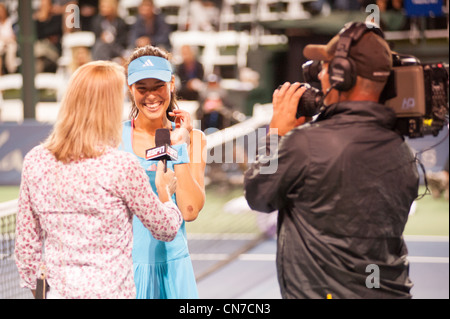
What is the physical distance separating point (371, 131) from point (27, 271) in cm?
149

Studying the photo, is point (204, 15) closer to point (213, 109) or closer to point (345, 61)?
point (213, 109)

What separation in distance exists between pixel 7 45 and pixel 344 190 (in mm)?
12285

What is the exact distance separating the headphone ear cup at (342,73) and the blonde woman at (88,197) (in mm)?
832

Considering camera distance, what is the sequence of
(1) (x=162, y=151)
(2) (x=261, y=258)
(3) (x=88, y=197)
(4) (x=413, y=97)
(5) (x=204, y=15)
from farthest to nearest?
(5) (x=204, y=15)
(2) (x=261, y=258)
(1) (x=162, y=151)
(4) (x=413, y=97)
(3) (x=88, y=197)

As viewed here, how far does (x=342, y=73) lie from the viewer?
8.25 feet

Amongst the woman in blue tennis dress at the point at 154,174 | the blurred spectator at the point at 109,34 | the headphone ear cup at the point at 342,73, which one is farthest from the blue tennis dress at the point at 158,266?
the blurred spectator at the point at 109,34

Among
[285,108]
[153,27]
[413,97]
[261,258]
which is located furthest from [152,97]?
[153,27]

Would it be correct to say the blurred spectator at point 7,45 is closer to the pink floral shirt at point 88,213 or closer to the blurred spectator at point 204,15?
the blurred spectator at point 204,15

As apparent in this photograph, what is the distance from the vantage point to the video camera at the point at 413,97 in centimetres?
263

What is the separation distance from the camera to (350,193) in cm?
256

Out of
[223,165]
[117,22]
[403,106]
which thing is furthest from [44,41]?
[403,106]

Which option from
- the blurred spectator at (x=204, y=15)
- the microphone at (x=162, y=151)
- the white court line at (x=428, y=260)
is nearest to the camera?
the microphone at (x=162, y=151)

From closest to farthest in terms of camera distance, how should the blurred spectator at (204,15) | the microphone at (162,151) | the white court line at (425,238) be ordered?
the microphone at (162,151) → the white court line at (425,238) → the blurred spectator at (204,15)
